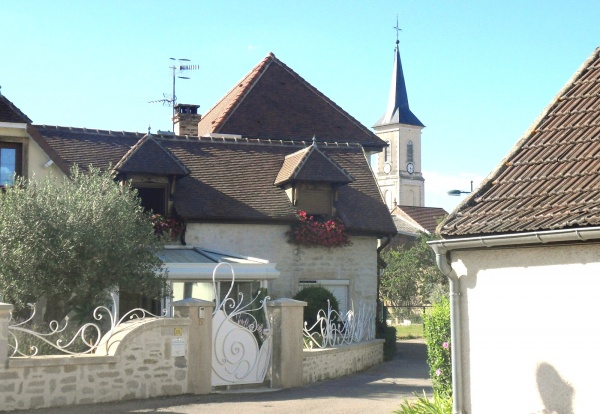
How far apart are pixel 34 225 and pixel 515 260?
960 cm

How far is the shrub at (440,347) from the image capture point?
1459 centimetres

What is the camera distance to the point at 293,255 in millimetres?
25625

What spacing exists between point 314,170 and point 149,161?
14.2ft

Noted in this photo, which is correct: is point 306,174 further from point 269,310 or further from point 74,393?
point 74,393

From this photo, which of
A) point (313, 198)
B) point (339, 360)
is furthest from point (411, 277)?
point (339, 360)

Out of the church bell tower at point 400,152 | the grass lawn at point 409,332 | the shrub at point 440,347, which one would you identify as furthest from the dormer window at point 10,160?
the church bell tower at point 400,152

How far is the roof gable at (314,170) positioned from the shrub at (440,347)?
1047cm

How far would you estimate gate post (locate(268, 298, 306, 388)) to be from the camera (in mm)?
17125

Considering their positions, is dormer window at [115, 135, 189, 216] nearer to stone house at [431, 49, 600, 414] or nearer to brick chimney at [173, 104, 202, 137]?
brick chimney at [173, 104, 202, 137]

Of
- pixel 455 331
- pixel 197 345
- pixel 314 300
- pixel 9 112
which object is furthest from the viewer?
pixel 9 112

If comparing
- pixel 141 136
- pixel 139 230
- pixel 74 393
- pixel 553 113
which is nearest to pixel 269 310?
pixel 139 230

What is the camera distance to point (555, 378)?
9844 mm

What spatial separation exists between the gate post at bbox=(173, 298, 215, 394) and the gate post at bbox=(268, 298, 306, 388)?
1.42 metres

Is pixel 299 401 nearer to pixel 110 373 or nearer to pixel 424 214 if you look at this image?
pixel 110 373
